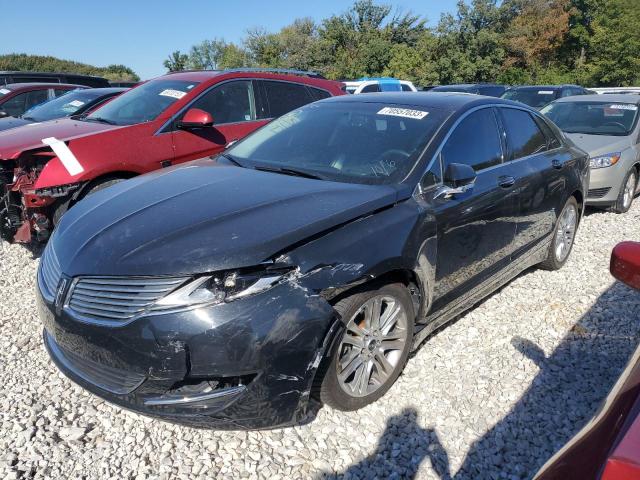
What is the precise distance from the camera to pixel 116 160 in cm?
470

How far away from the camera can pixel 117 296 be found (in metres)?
2.25

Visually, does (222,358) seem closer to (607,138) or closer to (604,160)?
(604,160)

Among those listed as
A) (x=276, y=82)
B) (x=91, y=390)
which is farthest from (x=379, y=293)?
(x=276, y=82)

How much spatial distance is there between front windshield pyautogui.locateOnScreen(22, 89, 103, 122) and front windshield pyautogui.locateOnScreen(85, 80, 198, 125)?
1.74 metres

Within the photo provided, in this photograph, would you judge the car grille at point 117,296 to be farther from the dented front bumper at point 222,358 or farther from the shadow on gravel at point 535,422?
the shadow on gravel at point 535,422

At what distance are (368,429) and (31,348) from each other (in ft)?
7.43

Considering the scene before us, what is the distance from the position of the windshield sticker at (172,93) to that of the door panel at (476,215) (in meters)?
3.20

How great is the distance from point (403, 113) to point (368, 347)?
1.66 metres

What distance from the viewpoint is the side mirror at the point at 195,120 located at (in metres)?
5.11

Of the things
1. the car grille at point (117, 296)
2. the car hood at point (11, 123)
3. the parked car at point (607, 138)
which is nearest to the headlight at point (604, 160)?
the parked car at point (607, 138)

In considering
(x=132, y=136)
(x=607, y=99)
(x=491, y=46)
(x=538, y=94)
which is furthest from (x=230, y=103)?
(x=491, y=46)

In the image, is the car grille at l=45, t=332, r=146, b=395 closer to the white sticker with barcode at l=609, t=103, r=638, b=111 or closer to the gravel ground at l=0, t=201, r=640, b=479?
the gravel ground at l=0, t=201, r=640, b=479

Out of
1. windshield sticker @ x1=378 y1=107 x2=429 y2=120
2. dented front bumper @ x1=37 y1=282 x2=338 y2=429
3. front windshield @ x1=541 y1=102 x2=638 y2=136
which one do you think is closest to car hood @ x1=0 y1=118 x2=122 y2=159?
windshield sticker @ x1=378 y1=107 x2=429 y2=120

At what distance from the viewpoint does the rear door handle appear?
361cm
